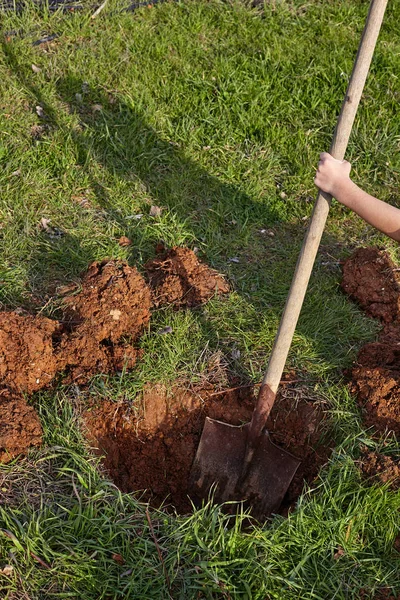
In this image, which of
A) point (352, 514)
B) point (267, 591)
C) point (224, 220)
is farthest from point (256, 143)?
point (267, 591)

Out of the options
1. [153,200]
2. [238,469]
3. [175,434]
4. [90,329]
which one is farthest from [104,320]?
[153,200]

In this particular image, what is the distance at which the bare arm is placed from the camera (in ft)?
9.32

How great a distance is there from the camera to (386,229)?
3080 mm

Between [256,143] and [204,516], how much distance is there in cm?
281

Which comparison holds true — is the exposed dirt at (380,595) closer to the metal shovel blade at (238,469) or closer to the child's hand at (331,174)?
the metal shovel blade at (238,469)

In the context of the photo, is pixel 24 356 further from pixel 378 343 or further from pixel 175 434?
pixel 378 343

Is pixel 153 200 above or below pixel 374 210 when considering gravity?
below

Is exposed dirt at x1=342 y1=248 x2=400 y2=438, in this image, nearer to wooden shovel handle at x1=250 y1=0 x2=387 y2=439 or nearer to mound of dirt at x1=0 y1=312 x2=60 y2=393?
wooden shovel handle at x1=250 y1=0 x2=387 y2=439

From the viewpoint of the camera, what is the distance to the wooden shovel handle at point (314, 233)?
8.54ft

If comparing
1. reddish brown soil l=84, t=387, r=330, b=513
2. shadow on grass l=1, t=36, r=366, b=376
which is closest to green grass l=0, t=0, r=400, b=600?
shadow on grass l=1, t=36, r=366, b=376

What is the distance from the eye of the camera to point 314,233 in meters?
2.95

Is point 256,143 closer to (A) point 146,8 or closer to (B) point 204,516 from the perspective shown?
(A) point 146,8

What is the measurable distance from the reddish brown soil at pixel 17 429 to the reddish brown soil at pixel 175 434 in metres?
0.34

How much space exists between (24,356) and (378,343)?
1859 millimetres
